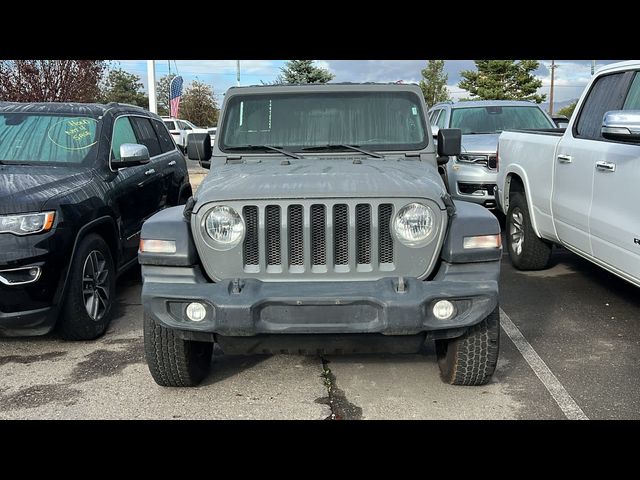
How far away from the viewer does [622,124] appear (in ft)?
12.9

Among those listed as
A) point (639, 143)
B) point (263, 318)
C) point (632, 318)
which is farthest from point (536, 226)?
point (263, 318)

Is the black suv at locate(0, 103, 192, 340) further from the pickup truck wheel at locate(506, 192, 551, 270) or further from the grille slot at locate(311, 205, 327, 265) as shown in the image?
the pickup truck wheel at locate(506, 192, 551, 270)

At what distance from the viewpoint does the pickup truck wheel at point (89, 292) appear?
4633 mm

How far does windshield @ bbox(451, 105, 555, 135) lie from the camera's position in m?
10.4

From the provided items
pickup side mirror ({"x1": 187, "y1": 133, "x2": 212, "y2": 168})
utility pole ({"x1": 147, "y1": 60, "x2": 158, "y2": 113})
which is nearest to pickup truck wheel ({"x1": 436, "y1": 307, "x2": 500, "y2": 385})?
pickup side mirror ({"x1": 187, "y1": 133, "x2": 212, "y2": 168})

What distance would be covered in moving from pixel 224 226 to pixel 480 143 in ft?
22.8

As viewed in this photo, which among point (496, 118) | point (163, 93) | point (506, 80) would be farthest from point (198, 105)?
point (496, 118)

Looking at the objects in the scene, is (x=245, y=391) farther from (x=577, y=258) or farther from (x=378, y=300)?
(x=577, y=258)

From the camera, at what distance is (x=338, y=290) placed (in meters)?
3.33

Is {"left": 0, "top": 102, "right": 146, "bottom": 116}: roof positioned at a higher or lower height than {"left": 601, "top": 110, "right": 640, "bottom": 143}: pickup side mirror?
higher

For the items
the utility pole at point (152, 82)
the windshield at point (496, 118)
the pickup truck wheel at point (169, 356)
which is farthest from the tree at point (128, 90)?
the pickup truck wheel at point (169, 356)

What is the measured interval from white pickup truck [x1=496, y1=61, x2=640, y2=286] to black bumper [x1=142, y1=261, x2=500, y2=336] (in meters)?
1.57

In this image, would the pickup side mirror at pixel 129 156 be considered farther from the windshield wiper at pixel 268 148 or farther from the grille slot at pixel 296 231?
the grille slot at pixel 296 231
